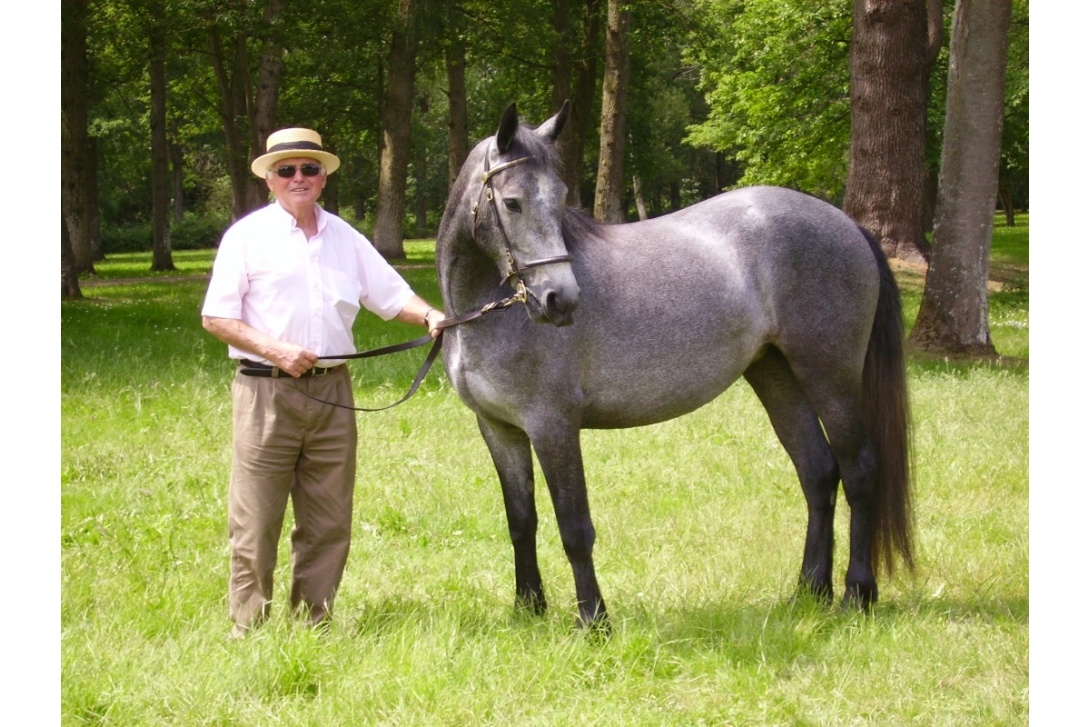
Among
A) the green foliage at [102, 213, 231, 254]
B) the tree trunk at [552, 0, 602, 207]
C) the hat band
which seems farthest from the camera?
the green foliage at [102, 213, 231, 254]

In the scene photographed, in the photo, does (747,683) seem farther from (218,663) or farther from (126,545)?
(126,545)

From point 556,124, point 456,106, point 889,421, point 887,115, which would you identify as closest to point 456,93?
point 456,106

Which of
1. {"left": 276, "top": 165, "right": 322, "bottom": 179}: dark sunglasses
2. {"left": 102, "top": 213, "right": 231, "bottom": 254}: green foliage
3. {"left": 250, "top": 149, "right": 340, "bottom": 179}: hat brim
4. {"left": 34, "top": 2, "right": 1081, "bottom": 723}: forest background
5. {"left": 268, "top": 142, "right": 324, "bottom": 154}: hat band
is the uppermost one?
{"left": 34, "top": 2, "right": 1081, "bottom": 723}: forest background

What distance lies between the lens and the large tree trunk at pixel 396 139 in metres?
23.9

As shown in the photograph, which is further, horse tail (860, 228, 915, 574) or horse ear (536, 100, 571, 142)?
horse tail (860, 228, 915, 574)

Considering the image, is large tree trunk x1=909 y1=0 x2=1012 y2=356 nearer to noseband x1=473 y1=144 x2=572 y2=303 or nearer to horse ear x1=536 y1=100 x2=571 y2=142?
horse ear x1=536 y1=100 x2=571 y2=142

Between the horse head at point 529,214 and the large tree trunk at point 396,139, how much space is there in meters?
20.2

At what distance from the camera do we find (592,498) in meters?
7.07

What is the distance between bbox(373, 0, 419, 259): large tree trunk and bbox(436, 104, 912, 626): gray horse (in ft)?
64.3

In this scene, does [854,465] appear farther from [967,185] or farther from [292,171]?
[967,185]

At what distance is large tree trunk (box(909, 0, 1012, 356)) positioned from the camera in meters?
11.3

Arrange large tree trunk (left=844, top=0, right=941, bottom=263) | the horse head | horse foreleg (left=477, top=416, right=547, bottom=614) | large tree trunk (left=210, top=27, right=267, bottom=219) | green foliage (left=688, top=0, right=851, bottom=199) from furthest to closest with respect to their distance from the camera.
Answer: green foliage (left=688, top=0, right=851, bottom=199), large tree trunk (left=210, top=27, right=267, bottom=219), large tree trunk (left=844, top=0, right=941, bottom=263), horse foreleg (left=477, top=416, right=547, bottom=614), the horse head

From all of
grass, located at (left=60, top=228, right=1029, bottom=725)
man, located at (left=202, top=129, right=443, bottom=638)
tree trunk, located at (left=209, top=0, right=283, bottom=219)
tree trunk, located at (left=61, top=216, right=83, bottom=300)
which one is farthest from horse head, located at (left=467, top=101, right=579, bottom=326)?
tree trunk, located at (left=209, top=0, right=283, bottom=219)

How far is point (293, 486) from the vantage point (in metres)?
4.77
